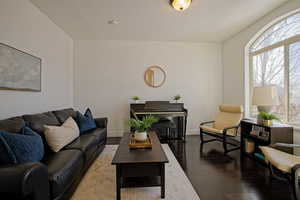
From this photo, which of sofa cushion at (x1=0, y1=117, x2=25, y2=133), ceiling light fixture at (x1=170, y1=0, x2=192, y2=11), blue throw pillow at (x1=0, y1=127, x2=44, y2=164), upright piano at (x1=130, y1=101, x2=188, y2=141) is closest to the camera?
blue throw pillow at (x1=0, y1=127, x2=44, y2=164)

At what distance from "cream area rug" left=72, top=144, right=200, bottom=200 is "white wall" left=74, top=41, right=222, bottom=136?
228 cm

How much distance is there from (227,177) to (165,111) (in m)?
2.12

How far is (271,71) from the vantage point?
3.19 meters

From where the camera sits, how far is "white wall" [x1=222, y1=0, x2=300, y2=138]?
3.26 m

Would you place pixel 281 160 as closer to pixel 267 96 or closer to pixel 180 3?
pixel 267 96

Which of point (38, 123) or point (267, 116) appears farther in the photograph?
point (267, 116)

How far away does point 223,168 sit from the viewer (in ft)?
8.22

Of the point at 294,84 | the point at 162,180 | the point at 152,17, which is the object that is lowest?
the point at 162,180

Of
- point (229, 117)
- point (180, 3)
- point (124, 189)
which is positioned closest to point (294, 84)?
point (229, 117)

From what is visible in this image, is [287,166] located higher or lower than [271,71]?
lower

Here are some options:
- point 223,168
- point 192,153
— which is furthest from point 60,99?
point 223,168

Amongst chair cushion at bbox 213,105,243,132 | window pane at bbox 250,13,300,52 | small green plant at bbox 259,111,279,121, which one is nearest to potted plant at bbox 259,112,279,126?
small green plant at bbox 259,111,279,121

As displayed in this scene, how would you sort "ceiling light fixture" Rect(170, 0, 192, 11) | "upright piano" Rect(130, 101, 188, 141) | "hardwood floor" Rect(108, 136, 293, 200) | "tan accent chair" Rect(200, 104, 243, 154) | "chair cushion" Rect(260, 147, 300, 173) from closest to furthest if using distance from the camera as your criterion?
"chair cushion" Rect(260, 147, 300, 173) → "hardwood floor" Rect(108, 136, 293, 200) → "ceiling light fixture" Rect(170, 0, 192, 11) → "tan accent chair" Rect(200, 104, 243, 154) → "upright piano" Rect(130, 101, 188, 141)

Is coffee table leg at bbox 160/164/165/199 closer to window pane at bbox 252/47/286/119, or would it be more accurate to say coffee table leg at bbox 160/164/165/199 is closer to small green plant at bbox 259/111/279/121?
small green plant at bbox 259/111/279/121
